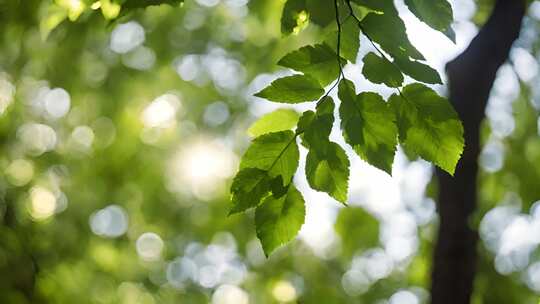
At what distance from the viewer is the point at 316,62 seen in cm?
125

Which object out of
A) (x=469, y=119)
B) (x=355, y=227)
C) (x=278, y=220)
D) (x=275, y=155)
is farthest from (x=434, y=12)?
(x=355, y=227)

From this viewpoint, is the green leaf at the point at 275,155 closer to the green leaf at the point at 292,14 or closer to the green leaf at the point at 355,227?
the green leaf at the point at 292,14

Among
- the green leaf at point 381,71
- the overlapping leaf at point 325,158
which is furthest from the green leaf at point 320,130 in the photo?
the green leaf at point 381,71

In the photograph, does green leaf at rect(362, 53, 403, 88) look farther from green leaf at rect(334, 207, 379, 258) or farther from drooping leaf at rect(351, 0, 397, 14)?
green leaf at rect(334, 207, 379, 258)

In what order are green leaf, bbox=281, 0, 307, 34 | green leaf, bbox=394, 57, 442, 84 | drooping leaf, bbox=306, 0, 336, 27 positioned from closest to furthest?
green leaf, bbox=394, 57, 442, 84 → green leaf, bbox=281, 0, 307, 34 → drooping leaf, bbox=306, 0, 336, 27

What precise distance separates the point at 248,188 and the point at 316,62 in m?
0.32

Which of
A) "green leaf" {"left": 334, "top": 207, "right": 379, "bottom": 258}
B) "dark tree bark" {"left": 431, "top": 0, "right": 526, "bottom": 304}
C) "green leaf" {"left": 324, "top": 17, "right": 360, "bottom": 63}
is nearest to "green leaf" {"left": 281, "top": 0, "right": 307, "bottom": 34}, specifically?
"green leaf" {"left": 324, "top": 17, "right": 360, "bottom": 63}

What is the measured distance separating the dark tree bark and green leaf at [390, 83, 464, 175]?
1.63 m

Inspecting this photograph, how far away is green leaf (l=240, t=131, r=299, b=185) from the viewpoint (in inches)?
48.4

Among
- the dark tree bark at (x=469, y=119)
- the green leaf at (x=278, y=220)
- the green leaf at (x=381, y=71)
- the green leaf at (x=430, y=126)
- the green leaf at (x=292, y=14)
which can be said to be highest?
the green leaf at (x=292, y=14)

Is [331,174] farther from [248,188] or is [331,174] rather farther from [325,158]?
[248,188]

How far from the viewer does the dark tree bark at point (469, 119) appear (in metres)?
2.71

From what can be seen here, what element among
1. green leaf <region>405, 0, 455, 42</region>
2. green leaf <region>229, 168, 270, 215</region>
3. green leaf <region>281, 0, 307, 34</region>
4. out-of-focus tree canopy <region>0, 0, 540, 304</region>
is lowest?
out-of-focus tree canopy <region>0, 0, 540, 304</region>

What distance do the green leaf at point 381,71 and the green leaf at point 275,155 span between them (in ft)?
0.73
